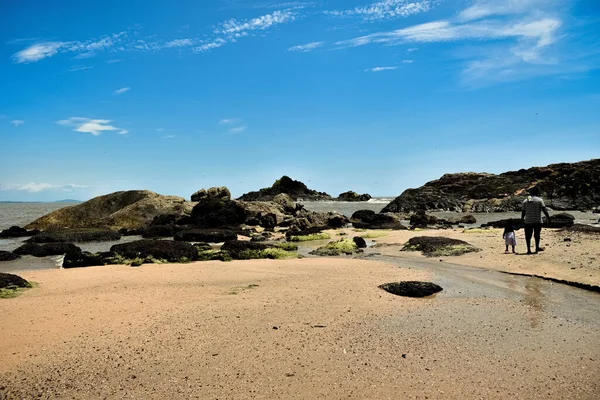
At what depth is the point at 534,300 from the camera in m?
7.94

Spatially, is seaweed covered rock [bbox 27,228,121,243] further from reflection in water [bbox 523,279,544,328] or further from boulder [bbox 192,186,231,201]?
reflection in water [bbox 523,279,544,328]

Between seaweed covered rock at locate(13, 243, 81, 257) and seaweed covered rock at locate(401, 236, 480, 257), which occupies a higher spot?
seaweed covered rock at locate(13, 243, 81, 257)

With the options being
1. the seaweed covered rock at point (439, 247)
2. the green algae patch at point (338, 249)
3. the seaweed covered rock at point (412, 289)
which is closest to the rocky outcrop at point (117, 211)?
the green algae patch at point (338, 249)

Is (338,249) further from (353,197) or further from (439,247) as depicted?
(353,197)

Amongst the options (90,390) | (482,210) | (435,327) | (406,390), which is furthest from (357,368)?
(482,210)

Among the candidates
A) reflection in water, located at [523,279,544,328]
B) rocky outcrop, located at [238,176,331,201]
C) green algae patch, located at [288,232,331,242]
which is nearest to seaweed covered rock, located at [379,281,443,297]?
reflection in water, located at [523,279,544,328]

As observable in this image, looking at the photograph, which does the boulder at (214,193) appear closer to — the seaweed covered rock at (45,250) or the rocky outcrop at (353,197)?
the seaweed covered rock at (45,250)

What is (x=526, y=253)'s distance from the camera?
13.0 m

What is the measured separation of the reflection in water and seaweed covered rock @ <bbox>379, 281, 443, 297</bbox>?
1.62 m

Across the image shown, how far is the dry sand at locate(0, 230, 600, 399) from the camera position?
4375 millimetres

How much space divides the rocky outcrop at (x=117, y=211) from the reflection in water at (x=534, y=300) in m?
25.3

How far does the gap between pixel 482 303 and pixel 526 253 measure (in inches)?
253

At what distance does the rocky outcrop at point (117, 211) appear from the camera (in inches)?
1180

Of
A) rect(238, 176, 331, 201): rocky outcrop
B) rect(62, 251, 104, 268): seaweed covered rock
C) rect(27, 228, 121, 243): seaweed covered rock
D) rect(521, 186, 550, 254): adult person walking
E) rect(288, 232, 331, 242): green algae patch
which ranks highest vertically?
rect(238, 176, 331, 201): rocky outcrop
